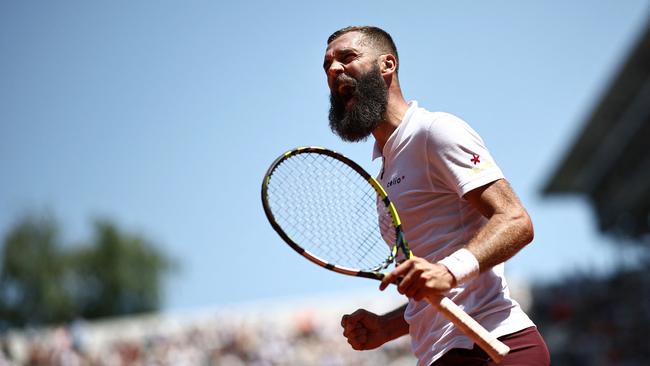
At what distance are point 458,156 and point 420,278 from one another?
1.79ft

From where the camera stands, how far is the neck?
13.3 feet

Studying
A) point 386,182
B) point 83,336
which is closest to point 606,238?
point 83,336

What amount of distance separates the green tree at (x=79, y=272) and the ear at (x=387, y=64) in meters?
47.5

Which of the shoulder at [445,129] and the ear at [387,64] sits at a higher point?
the ear at [387,64]

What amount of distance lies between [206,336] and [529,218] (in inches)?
931

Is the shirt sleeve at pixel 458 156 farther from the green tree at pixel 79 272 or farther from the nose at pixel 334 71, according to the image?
the green tree at pixel 79 272

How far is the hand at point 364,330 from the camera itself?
4191 millimetres

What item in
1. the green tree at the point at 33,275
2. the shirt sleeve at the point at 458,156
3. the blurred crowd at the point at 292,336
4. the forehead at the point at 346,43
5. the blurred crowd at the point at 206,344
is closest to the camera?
the shirt sleeve at the point at 458,156

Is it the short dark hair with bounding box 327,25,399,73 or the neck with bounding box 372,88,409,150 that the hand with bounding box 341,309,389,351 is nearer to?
the neck with bounding box 372,88,409,150

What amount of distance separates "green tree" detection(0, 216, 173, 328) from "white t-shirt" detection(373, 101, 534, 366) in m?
47.7

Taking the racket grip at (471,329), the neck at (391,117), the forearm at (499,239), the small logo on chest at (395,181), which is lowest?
the racket grip at (471,329)

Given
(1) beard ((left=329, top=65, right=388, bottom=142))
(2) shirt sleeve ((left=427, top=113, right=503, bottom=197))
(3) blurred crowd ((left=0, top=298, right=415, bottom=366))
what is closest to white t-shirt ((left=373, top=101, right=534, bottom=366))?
(2) shirt sleeve ((left=427, top=113, right=503, bottom=197))

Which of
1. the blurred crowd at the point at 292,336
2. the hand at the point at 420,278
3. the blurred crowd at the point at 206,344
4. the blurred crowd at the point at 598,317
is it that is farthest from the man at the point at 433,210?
the blurred crowd at the point at 206,344

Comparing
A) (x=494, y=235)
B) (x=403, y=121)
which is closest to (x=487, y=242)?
(x=494, y=235)
